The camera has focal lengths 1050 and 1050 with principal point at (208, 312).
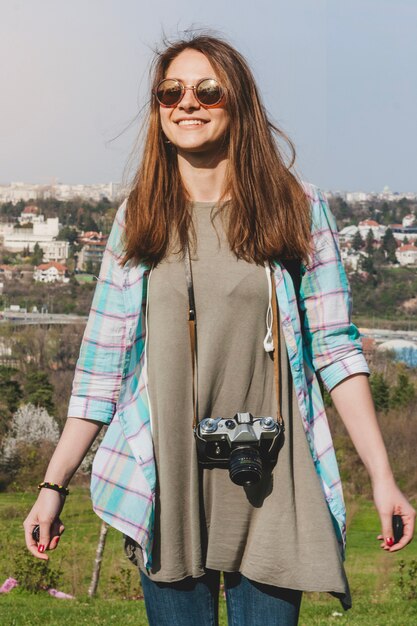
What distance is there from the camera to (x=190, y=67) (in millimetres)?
1494

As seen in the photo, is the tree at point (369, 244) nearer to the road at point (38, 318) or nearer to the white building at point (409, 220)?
the white building at point (409, 220)

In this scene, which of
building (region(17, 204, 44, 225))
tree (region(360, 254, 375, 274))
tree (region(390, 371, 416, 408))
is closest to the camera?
tree (region(390, 371, 416, 408))


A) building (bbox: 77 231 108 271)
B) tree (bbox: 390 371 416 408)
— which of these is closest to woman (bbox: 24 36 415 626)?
tree (bbox: 390 371 416 408)

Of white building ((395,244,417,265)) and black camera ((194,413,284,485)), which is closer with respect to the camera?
black camera ((194,413,284,485))

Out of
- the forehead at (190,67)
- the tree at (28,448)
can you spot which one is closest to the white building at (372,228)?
the tree at (28,448)

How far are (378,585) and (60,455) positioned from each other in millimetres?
9556

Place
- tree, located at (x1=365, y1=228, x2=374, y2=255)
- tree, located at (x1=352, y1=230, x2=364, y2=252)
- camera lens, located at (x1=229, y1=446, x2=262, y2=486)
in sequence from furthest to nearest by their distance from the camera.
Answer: tree, located at (x1=365, y1=228, x2=374, y2=255) → tree, located at (x1=352, y1=230, x2=364, y2=252) → camera lens, located at (x1=229, y1=446, x2=262, y2=486)

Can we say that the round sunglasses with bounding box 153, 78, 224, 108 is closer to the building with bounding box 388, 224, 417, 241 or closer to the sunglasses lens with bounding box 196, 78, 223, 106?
the sunglasses lens with bounding box 196, 78, 223, 106

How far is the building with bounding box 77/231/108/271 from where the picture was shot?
54312mm

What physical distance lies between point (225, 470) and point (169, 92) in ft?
1.76

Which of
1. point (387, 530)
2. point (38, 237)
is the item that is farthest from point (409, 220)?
point (387, 530)

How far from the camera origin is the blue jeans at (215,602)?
1.41 m

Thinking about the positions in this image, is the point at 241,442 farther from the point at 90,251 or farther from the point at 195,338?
the point at 90,251

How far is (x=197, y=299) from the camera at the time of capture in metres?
1.39
